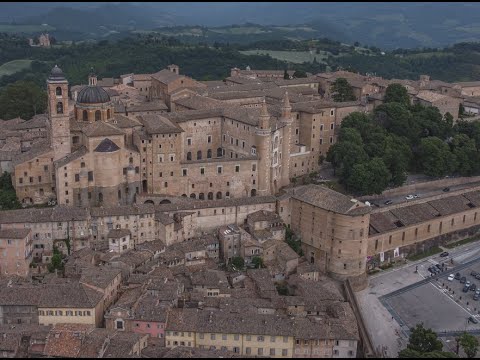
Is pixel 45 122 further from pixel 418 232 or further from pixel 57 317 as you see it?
pixel 418 232

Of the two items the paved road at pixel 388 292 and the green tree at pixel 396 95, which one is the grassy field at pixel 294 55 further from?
the paved road at pixel 388 292

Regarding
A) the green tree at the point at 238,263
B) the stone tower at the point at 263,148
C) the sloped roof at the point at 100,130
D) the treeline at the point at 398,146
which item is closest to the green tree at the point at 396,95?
the treeline at the point at 398,146

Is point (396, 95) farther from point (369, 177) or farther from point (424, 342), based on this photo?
point (424, 342)

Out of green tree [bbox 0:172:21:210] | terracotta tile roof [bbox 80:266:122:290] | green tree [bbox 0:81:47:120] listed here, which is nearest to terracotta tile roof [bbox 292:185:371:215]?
terracotta tile roof [bbox 80:266:122:290]

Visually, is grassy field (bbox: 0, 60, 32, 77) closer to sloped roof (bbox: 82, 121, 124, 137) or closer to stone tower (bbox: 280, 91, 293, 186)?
sloped roof (bbox: 82, 121, 124, 137)

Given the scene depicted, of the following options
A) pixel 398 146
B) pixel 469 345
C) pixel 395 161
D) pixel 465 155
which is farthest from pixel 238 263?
pixel 465 155

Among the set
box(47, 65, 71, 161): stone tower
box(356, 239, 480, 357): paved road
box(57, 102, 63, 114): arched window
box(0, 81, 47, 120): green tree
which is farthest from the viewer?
box(0, 81, 47, 120): green tree
